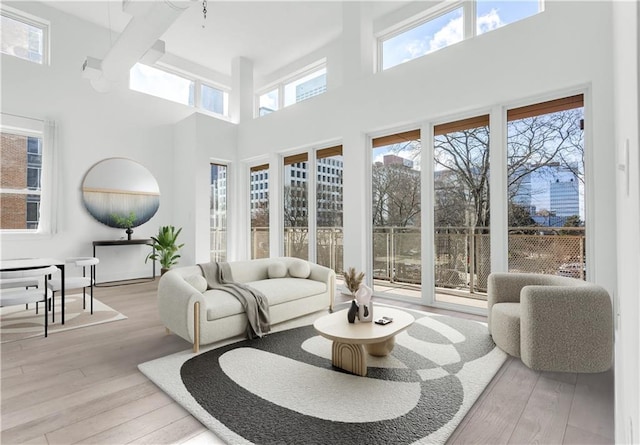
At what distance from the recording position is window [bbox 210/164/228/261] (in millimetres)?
6852

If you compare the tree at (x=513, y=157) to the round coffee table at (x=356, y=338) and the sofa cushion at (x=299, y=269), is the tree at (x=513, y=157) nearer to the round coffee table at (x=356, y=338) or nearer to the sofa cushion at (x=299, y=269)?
the sofa cushion at (x=299, y=269)

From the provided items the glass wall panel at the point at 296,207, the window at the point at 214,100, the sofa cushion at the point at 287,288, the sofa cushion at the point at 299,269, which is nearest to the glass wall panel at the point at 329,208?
the glass wall panel at the point at 296,207

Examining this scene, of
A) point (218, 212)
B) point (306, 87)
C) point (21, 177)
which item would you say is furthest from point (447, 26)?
point (21, 177)

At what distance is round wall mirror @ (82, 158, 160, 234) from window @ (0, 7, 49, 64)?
1.90 meters

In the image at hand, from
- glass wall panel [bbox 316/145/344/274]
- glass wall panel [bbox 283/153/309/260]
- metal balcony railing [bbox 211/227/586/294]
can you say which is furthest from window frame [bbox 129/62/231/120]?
metal balcony railing [bbox 211/227/586/294]

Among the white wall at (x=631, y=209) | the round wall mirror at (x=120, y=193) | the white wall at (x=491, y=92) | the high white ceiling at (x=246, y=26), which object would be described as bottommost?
the white wall at (x=631, y=209)

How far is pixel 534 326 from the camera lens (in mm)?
2436

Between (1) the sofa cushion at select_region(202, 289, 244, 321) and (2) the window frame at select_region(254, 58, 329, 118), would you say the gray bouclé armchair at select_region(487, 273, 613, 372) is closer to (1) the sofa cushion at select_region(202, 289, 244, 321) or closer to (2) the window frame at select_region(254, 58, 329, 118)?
(1) the sofa cushion at select_region(202, 289, 244, 321)

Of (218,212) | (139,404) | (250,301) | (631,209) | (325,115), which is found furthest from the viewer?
(218,212)

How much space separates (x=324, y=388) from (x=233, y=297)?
136cm

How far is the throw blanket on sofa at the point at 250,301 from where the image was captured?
3104 millimetres

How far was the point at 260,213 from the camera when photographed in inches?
270

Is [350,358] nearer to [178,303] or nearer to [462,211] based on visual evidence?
[178,303]

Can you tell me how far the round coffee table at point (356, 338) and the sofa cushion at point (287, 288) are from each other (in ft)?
2.78
